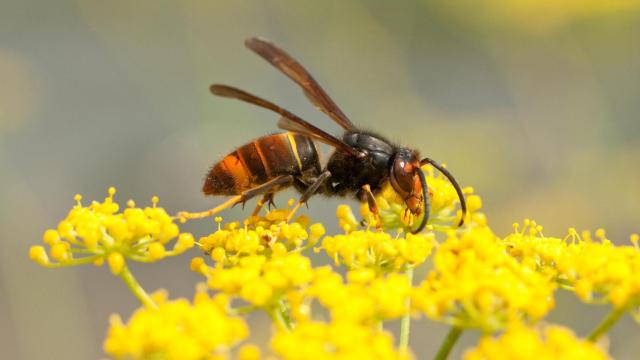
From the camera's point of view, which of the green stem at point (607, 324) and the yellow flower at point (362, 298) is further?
the green stem at point (607, 324)

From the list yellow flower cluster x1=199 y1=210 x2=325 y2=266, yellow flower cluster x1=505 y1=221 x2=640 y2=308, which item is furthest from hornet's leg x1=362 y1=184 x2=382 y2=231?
yellow flower cluster x1=505 y1=221 x2=640 y2=308

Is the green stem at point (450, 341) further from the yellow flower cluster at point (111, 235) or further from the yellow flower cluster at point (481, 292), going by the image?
the yellow flower cluster at point (111, 235)

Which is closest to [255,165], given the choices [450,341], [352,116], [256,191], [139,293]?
[256,191]

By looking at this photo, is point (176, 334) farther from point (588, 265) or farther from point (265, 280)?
point (588, 265)

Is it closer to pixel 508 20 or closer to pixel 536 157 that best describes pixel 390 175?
pixel 508 20

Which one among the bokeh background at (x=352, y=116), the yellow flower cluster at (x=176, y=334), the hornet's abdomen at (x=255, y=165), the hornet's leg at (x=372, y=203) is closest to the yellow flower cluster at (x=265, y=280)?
the yellow flower cluster at (x=176, y=334)
